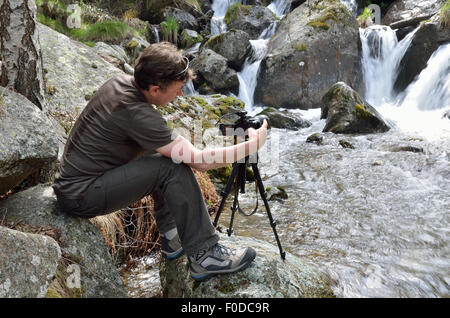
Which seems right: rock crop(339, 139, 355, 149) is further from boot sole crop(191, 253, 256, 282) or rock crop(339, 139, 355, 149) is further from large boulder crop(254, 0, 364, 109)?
boot sole crop(191, 253, 256, 282)

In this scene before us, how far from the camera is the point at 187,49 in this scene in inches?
594

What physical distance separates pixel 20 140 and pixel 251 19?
14.2 metres

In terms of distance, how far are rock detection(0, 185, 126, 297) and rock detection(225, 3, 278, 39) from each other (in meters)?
13.6

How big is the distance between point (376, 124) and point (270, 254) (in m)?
7.32

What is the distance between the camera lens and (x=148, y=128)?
2.17 m

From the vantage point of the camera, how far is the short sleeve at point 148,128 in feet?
7.11

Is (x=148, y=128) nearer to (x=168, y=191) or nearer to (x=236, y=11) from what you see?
(x=168, y=191)

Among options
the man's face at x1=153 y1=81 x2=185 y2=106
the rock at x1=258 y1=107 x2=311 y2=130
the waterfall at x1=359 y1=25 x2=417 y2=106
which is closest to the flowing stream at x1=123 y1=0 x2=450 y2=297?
the rock at x1=258 y1=107 x2=311 y2=130

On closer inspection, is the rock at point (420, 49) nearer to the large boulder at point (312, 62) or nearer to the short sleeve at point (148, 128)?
the large boulder at point (312, 62)

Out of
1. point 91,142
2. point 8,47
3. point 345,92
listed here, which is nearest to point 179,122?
point 8,47

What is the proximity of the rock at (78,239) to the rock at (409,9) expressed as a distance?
1394 cm

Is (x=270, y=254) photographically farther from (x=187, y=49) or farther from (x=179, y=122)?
(x=187, y=49)

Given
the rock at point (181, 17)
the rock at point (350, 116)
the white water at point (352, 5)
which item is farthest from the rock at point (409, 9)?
the rock at point (181, 17)

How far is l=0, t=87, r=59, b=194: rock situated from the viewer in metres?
2.34
